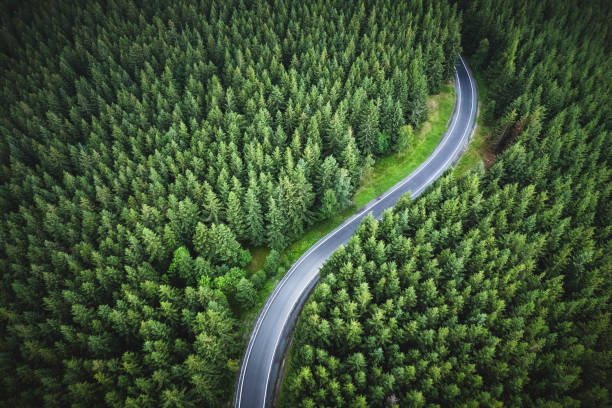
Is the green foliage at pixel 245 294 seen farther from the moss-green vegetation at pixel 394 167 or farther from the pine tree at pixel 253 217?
the moss-green vegetation at pixel 394 167

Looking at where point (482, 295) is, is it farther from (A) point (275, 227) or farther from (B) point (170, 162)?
(B) point (170, 162)

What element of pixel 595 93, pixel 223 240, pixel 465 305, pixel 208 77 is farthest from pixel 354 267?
pixel 595 93

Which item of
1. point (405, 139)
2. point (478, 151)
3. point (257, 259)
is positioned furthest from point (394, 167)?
point (257, 259)

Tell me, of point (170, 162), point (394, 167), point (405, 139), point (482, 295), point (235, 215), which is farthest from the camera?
point (394, 167)

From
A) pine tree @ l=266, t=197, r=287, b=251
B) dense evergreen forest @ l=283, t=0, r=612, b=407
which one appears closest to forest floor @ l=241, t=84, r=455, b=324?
pine tree @ l=266, t=197, r=287, b=251

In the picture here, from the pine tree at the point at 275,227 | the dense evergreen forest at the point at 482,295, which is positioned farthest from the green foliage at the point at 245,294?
the dense evergreen forest at the point at 482,295

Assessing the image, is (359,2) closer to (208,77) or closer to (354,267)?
(208,77)
